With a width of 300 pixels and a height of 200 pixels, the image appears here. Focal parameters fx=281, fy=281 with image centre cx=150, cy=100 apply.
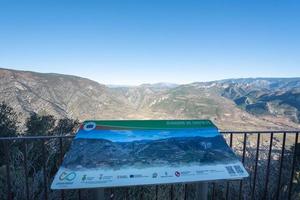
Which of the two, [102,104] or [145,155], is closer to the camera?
[145,155]

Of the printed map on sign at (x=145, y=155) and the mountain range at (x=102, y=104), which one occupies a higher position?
the printed map on sign at (x=145, y=155)

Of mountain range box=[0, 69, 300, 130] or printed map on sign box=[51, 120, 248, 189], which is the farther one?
mountain range box=[0, 69, 300, 130]

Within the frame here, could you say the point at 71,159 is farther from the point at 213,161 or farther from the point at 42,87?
the point at 42,87

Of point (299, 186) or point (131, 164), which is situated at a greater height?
point (131, 164)

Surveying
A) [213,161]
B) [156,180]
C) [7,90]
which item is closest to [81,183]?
[156,180]

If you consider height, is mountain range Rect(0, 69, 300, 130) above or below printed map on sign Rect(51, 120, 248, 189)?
below

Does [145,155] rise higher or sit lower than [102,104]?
higher

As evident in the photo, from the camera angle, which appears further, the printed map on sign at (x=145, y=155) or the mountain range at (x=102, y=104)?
the mountain range at (x=102, y=104)

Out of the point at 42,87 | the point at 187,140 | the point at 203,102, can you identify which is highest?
the point at 187,140
